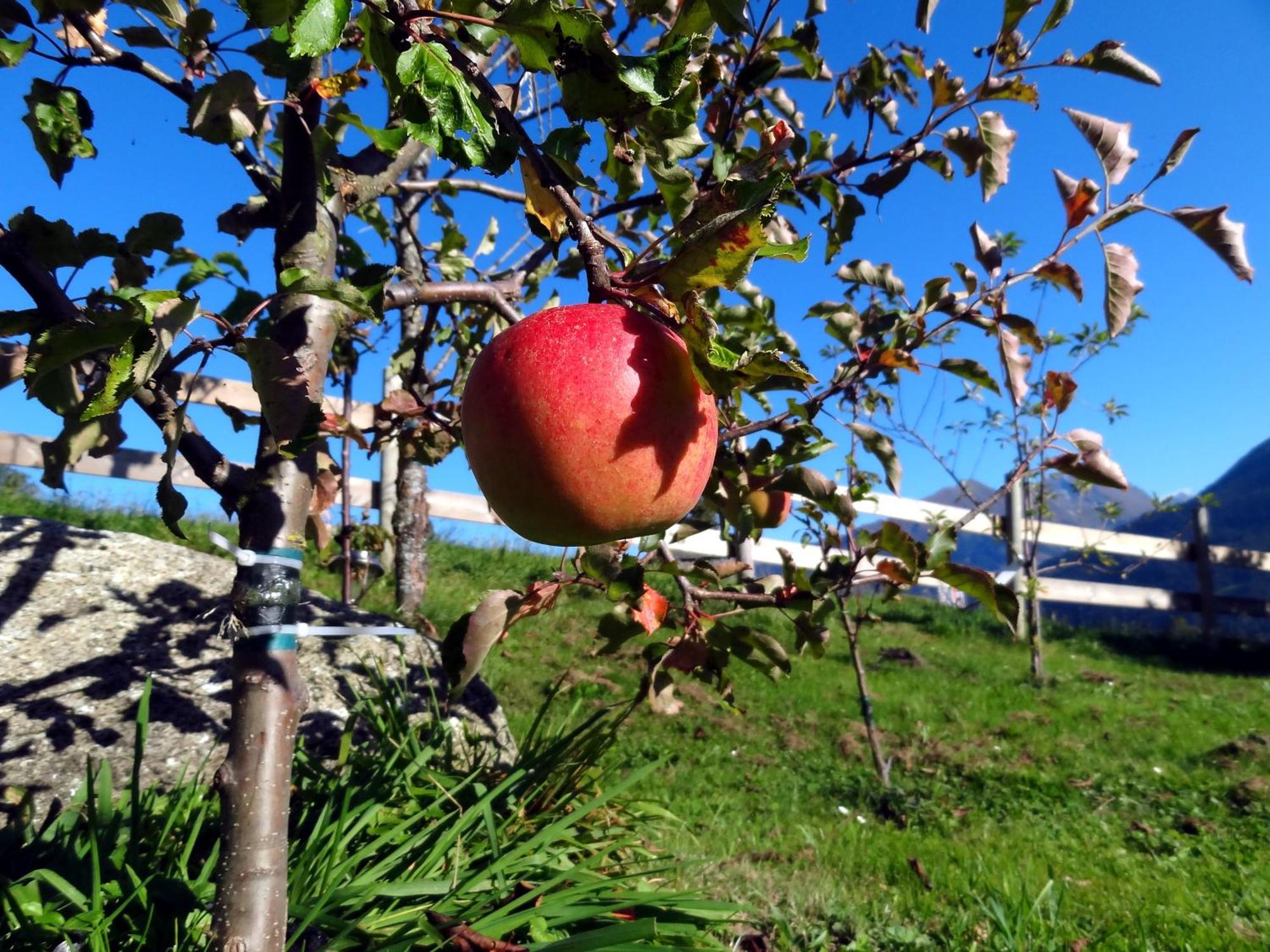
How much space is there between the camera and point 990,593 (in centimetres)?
128

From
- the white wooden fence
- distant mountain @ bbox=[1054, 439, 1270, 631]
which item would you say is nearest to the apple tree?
the white wooden fence

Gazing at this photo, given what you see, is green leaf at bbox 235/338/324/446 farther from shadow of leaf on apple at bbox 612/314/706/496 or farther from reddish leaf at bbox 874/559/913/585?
reddish leaf at bbox 874/559/913/585

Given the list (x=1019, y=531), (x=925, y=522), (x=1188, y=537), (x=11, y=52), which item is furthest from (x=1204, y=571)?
(x=1188, y=537)

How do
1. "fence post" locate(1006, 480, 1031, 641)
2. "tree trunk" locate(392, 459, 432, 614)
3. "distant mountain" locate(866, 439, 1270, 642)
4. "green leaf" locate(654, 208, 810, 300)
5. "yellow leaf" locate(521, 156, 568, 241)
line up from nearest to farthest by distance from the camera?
"green leaf" locate(654, 208, 810, 300) < "yellow leaf" locate(521, 156, 568, 241) < "tree trunk" locate(392, 459, 432, 614) < "fence post" locate(1006, 480, 1031, 641) < "distant mountain" locate(866, 439, 1270, 642)

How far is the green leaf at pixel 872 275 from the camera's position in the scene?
76.4 inches

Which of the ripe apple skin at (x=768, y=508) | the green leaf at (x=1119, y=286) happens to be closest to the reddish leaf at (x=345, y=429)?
the ripe apple skin at (x=768, y=508)

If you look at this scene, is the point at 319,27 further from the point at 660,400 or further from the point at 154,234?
the point at 154,234

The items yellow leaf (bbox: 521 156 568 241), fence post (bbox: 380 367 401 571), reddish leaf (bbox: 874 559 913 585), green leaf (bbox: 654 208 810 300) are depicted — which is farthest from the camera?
fence post (bbox: 380 367 401 571)

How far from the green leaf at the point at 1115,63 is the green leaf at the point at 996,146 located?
0.51 ft

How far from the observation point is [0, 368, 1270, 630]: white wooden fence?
5.59m

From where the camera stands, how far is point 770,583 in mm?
1818

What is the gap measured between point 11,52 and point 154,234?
0.89ft

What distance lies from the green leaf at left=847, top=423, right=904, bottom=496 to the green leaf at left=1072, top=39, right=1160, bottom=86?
76 cm

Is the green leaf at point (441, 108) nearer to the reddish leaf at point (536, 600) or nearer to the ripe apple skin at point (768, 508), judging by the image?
the reddish leaf at point (536, 600)
